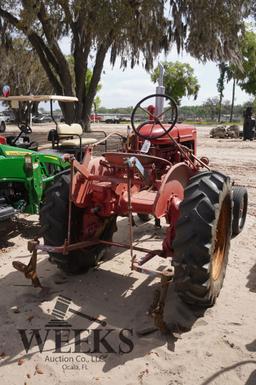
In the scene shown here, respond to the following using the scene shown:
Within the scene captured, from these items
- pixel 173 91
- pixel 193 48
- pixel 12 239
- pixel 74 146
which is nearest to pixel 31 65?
pixel 173 91

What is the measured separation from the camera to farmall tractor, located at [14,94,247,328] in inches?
145

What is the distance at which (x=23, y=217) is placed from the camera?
732 centimetres

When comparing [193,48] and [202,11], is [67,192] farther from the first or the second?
[193,48]

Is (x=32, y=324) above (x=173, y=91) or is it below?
below

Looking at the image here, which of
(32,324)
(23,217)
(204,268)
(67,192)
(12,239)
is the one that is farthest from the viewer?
(23,217)

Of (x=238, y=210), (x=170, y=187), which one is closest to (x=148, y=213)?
(x=170, y=187)

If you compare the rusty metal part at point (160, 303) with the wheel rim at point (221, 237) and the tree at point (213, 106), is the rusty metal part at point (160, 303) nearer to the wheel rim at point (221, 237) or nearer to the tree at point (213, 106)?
the wheel rim at point (221, 237)

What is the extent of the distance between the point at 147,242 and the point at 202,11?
1322 centimetres


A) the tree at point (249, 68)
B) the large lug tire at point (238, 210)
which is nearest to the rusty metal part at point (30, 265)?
the large lug tire at point (238, 210)

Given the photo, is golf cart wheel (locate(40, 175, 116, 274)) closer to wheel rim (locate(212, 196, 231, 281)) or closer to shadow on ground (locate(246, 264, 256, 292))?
wheel rim (locate(212, 196, 231, 281))

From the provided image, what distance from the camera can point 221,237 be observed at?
14.8 feet

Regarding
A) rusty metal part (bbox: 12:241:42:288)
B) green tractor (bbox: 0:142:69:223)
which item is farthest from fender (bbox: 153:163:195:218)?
green tractor (bbox: 0:142:69:223)

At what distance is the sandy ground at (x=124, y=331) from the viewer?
3.21 meters

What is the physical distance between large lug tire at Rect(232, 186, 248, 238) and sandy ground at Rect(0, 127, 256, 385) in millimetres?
456
